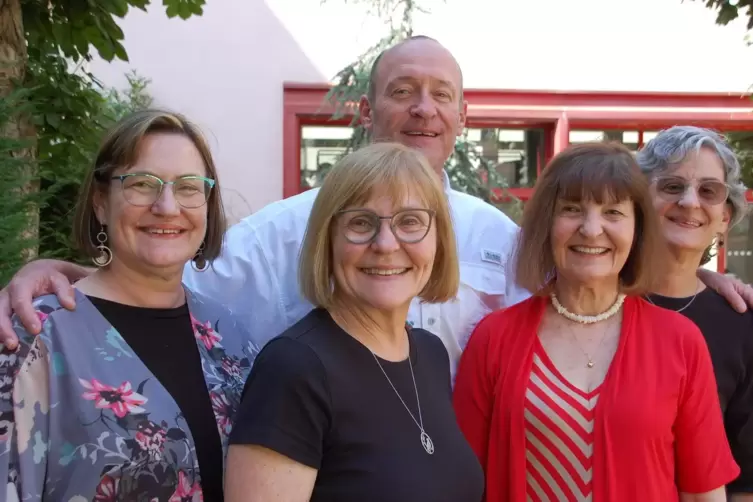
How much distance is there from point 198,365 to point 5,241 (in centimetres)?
170

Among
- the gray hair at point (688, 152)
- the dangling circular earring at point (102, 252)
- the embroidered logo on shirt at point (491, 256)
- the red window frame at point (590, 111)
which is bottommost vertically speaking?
the embroidered logo on shirt at point (491, 256)

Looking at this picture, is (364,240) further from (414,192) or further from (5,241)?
(5,241)

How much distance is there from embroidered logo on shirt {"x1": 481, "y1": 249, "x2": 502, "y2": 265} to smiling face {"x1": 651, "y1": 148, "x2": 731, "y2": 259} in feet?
2.13

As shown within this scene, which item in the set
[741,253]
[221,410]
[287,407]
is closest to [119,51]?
[221,410]

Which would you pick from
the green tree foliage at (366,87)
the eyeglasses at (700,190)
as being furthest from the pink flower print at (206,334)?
the green tree foliage at (366,87)

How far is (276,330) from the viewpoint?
8.59 ft

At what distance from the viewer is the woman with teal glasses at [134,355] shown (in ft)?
5.43

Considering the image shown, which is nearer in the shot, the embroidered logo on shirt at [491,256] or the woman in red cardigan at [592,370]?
the woman in red cardigan at [592,370]

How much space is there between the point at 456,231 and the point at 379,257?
1118 mm

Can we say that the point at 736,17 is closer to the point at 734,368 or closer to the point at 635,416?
the point at 734,368

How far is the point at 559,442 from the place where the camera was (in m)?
2.08

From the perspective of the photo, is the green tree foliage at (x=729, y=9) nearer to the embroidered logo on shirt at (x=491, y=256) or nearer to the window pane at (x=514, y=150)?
the embroidered logo on shirt at (x=491, y=256)

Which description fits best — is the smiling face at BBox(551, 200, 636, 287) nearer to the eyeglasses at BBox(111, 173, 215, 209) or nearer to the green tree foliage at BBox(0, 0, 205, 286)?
the eyeglasses at BBox(111, 173, 215, 209)

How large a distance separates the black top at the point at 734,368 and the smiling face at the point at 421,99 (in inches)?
45.5
